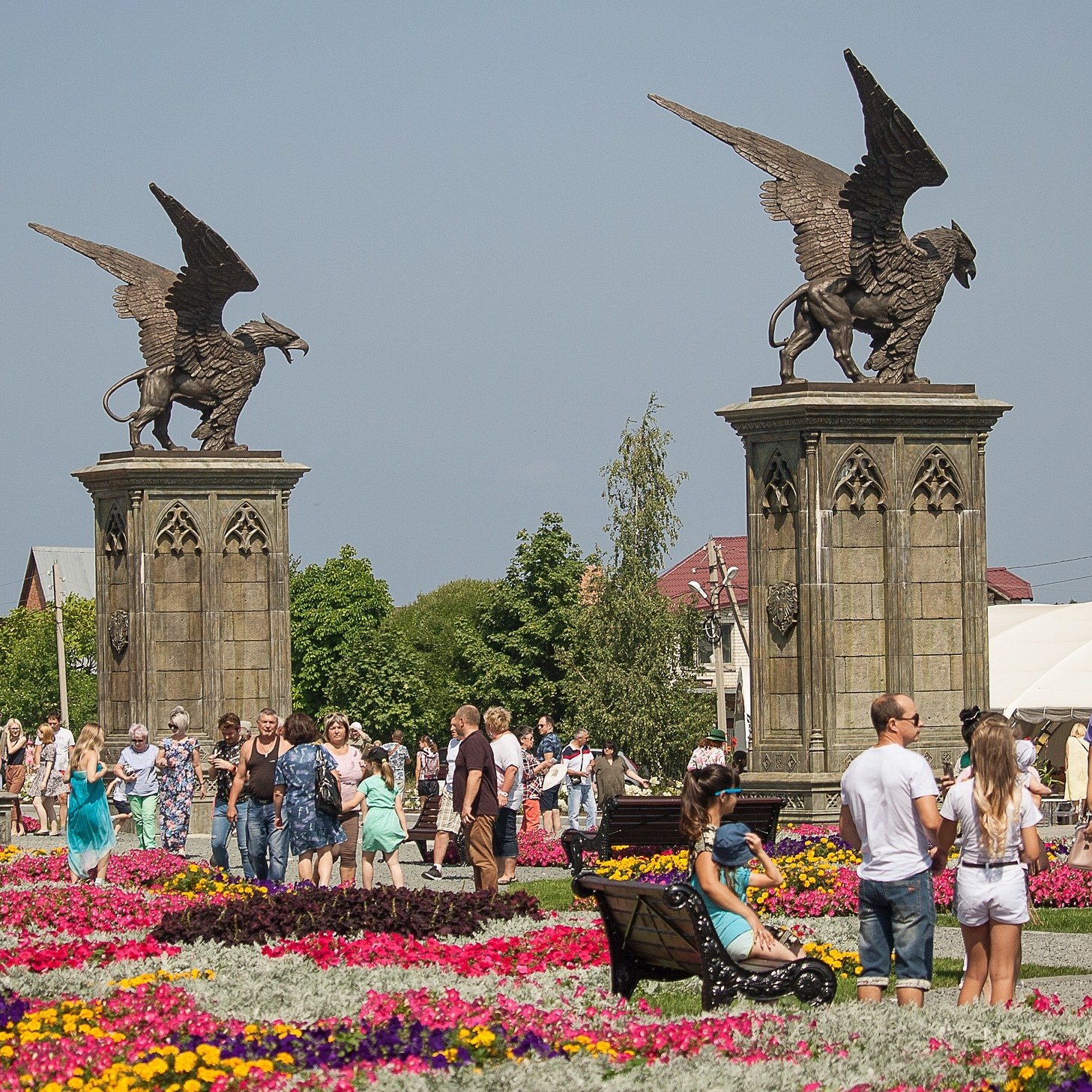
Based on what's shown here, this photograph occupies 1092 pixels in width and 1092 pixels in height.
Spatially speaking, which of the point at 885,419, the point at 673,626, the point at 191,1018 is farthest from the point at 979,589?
the point at 673,626

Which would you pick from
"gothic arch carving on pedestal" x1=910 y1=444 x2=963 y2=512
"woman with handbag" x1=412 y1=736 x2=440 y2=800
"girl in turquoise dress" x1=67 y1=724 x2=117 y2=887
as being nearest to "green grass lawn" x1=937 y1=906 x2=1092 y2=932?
"girl in turquoise dress" x1=67 y1=724 x2=117 y2=887

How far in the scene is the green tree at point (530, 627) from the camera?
2756 inches

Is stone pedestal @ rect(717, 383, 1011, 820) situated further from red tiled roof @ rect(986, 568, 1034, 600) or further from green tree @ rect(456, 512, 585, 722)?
red tiled roof @ rect(986, 568, 1034, 600)

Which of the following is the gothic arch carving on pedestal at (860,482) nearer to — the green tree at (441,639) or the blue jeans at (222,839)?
the blue jeans at (222,839)

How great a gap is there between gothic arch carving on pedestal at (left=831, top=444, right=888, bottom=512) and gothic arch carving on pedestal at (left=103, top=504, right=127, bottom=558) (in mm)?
10333

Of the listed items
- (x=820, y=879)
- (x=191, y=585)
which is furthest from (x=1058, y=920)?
(x=191, y=585)

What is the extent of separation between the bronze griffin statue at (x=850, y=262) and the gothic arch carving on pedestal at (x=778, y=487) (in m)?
0.94

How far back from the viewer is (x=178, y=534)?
30.0m

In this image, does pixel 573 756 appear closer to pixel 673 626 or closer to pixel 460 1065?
pixel 460 1065

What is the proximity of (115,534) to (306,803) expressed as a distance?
1308cm

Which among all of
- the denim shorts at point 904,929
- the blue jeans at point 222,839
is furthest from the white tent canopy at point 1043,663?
the denim shorts at point 904,929

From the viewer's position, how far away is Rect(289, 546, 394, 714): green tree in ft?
277

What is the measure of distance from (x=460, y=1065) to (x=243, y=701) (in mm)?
21112

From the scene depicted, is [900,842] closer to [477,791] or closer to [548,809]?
[477,791]
